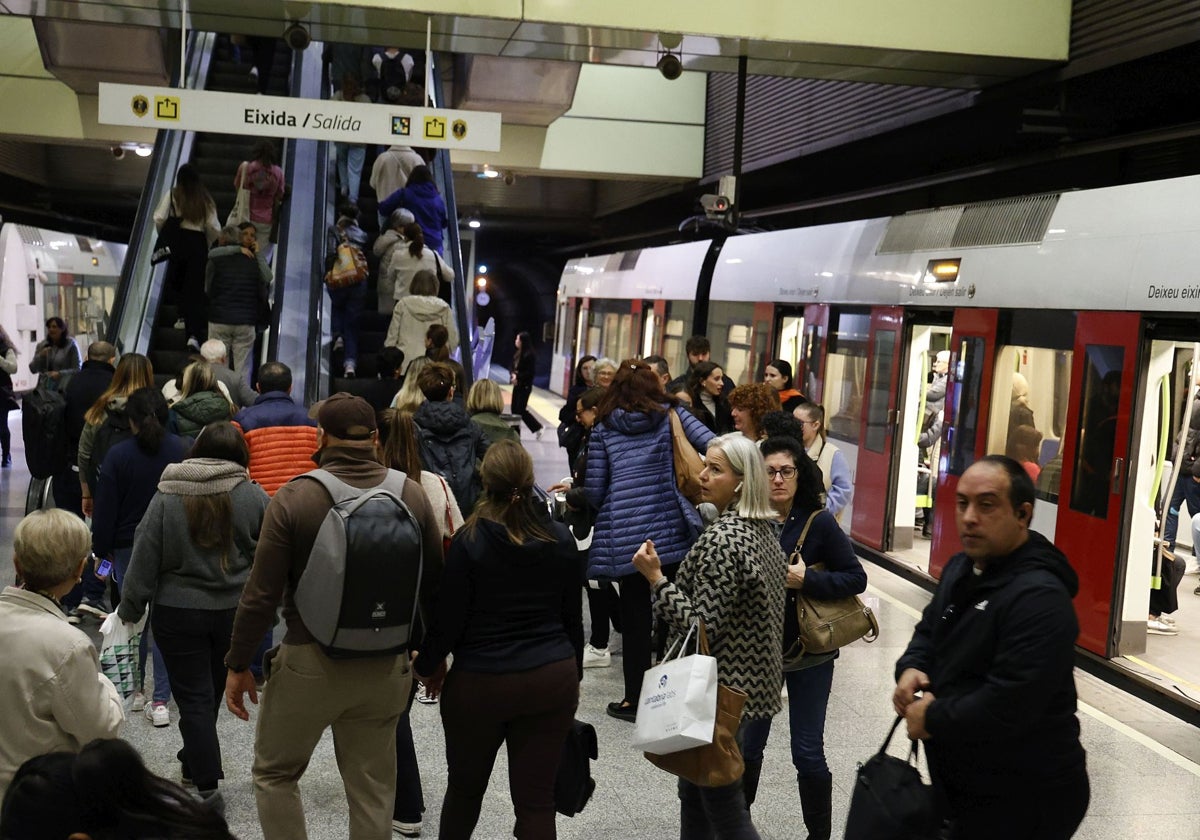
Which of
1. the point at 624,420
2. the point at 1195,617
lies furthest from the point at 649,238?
the point at 624,420

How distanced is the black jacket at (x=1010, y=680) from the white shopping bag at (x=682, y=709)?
0.68m

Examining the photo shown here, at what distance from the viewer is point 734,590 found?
3.79 meters

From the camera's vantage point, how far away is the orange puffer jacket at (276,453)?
6500 mm

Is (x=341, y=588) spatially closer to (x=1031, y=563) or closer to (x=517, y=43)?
(x=1031, y=563)

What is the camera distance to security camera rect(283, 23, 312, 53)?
30.8 ft

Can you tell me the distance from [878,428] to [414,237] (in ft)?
13.4

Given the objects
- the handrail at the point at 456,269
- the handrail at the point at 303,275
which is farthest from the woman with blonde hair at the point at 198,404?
the handrail at the point at 456,269

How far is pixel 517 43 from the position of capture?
9.62 m

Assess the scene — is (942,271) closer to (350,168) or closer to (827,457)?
(827,457)

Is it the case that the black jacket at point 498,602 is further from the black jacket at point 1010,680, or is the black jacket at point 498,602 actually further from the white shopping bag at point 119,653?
the white shopping bag at point 119,653

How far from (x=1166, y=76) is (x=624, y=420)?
547cm

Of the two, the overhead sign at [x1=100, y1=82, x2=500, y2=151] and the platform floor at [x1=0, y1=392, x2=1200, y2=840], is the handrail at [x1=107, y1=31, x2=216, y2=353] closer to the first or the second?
the overhead sign at [x1=100, y1=82, x2=500, y2=151]

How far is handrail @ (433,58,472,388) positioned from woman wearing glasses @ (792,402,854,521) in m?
3.39

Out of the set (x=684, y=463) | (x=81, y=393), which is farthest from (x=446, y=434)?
(x=81, y=393)
